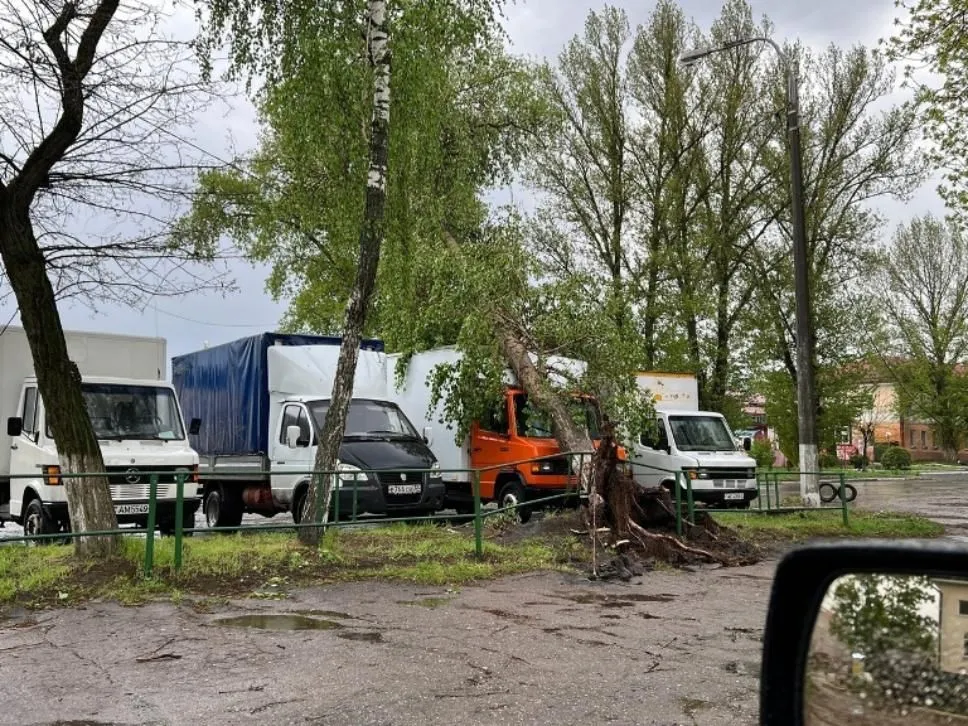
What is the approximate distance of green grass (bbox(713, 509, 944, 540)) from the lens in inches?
583

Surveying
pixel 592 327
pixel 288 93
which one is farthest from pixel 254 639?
pixel 592 327

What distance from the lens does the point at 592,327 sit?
16797 millimetres

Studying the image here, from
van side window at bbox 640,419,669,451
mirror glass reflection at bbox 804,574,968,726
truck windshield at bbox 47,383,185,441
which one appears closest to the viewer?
mirror glass reflection at bbox 804,574,968,726

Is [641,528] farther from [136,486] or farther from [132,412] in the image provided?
[132,412]

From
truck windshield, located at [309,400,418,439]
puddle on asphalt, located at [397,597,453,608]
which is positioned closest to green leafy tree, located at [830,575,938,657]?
puddle on asphalt, located at [397,597,453,608]

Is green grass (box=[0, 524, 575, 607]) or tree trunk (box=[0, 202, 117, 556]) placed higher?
tree trunk (box=[0, 202, 117, 556])

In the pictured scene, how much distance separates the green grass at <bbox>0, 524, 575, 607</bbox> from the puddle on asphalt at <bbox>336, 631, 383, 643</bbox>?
68.7 inches

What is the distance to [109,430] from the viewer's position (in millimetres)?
14078

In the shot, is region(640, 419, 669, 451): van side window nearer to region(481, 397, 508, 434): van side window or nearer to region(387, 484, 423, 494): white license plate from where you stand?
region(481, 397, 508, 434): van side window

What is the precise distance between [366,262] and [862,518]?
35.7ft

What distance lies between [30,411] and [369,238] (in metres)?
6.26

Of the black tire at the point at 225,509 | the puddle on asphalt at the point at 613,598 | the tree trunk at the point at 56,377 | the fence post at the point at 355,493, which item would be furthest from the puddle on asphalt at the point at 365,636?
the black tire at the point at 225,509

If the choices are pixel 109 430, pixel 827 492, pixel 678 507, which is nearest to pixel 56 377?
pixel 109 430

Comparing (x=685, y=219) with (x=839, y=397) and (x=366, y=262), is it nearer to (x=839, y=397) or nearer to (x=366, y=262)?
(x=839, y=397)
